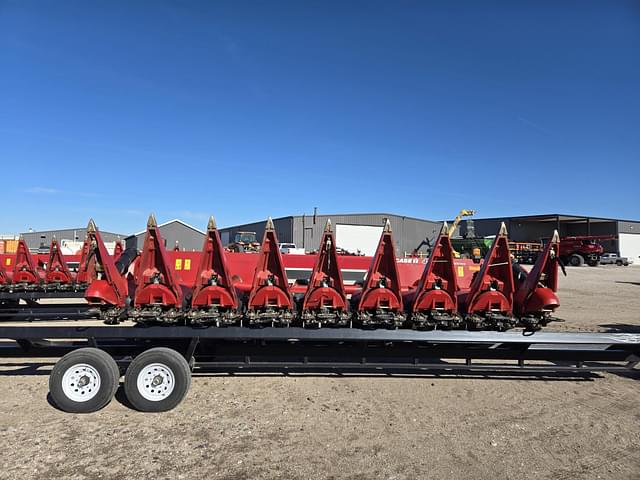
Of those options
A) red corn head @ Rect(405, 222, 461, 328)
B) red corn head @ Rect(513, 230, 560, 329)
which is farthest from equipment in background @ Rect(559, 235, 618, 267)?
red corn head @ Rect(405, 222, 461, 328)

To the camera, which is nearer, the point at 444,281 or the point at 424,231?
the point at 444,281

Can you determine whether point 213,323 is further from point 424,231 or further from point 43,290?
point 424,231

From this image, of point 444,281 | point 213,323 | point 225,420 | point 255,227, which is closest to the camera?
point 225,420

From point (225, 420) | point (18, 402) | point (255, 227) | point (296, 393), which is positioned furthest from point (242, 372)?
point (255, 227)

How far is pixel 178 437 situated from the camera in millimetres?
3764

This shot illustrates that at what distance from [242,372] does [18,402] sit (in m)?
2.64

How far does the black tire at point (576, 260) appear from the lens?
34938mm

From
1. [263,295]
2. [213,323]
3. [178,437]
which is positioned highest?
[263,295]

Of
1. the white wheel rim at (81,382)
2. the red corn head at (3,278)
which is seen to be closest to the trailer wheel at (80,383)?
the white wheel rim at (81,382)

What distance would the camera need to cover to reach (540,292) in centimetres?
473

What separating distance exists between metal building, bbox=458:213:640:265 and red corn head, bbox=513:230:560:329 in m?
44.9

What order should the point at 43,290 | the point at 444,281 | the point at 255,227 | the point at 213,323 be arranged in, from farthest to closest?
the point at 255,227, the point at 43,290, the point at 444,281, the point at 213,323

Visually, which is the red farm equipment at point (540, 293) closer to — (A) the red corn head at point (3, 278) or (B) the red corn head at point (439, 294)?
(B) the red corn head at point (439, 294)

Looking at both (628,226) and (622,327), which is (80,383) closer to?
(622,327)
